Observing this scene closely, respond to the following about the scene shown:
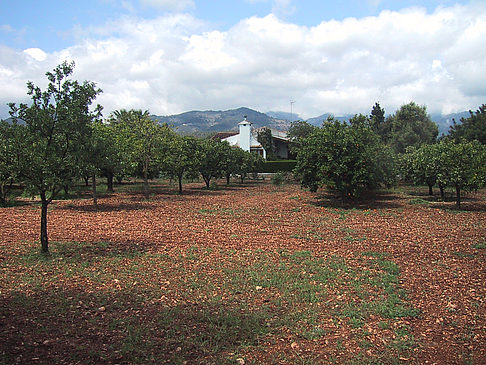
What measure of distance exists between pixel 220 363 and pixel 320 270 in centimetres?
434

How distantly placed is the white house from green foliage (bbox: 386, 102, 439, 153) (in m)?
15.5

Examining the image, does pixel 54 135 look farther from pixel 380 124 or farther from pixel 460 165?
pixel 380 124

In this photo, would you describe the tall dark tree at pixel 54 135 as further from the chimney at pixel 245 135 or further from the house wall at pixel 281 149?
the house wall at pixel 281 149

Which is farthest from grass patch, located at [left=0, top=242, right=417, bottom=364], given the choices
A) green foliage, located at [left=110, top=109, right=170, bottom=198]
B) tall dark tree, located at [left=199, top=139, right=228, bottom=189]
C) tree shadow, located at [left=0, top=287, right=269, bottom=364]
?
tall dark tree, located at [left=199, top=139, right=228, bottom=189]

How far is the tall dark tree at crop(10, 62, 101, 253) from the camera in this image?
8.48 metres

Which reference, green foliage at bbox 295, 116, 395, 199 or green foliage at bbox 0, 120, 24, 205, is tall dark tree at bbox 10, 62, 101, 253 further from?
green foliage at bbox 295, 116, 395, 199

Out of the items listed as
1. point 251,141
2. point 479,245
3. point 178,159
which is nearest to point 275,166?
point 251,141

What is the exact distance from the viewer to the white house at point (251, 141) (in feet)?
189

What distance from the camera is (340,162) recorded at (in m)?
19.3

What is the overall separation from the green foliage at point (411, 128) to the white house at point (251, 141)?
1554 centimetres

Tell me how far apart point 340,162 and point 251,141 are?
3968 centimetres

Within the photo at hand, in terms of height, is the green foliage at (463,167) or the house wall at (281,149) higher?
the house wall at (281,149)

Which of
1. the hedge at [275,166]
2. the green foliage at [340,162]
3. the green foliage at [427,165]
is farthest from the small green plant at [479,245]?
the hedge at [275,166]

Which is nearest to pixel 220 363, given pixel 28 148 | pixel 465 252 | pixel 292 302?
pixel 292 302
